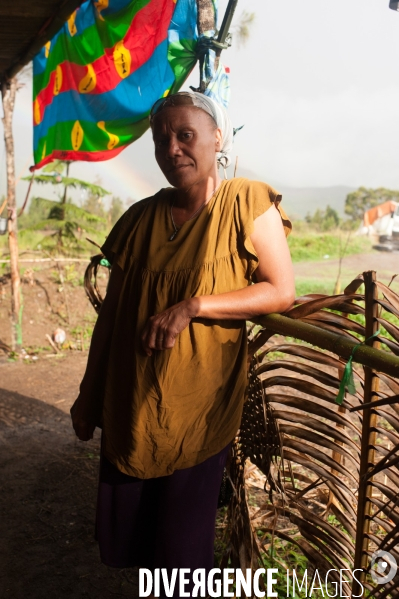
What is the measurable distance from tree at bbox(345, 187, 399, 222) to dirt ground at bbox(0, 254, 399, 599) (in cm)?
2093

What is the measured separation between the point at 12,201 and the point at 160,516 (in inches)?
195

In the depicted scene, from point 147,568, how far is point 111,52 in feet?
10.3

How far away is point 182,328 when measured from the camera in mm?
1451

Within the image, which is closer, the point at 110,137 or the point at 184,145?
the point at 184,145

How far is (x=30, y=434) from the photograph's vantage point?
148 inches

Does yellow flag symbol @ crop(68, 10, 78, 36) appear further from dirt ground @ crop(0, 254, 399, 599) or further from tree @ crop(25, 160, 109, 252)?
tree @ crop(25, 160, 109, 252)

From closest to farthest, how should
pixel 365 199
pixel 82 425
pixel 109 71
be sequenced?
pixel 82 425
pixel 109 71
pixel 365 199

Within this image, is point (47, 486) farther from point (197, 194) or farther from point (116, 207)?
point (116, 207)

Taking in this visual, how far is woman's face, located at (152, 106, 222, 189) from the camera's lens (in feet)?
5.14

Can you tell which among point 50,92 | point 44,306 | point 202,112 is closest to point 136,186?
point 44,306

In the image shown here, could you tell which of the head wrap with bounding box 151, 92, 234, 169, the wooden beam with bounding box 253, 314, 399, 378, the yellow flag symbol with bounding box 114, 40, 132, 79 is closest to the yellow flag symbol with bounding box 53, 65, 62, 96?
the yellow flag symbol with bounding box 114, 40, 132, 79

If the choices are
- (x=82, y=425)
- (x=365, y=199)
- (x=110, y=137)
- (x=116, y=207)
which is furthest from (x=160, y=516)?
(x=365, y=199)

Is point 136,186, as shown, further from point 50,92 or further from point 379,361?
point 379,361

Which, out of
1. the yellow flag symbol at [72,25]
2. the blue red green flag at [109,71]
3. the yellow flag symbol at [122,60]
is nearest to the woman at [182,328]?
the blue red green flag at [109,71]
